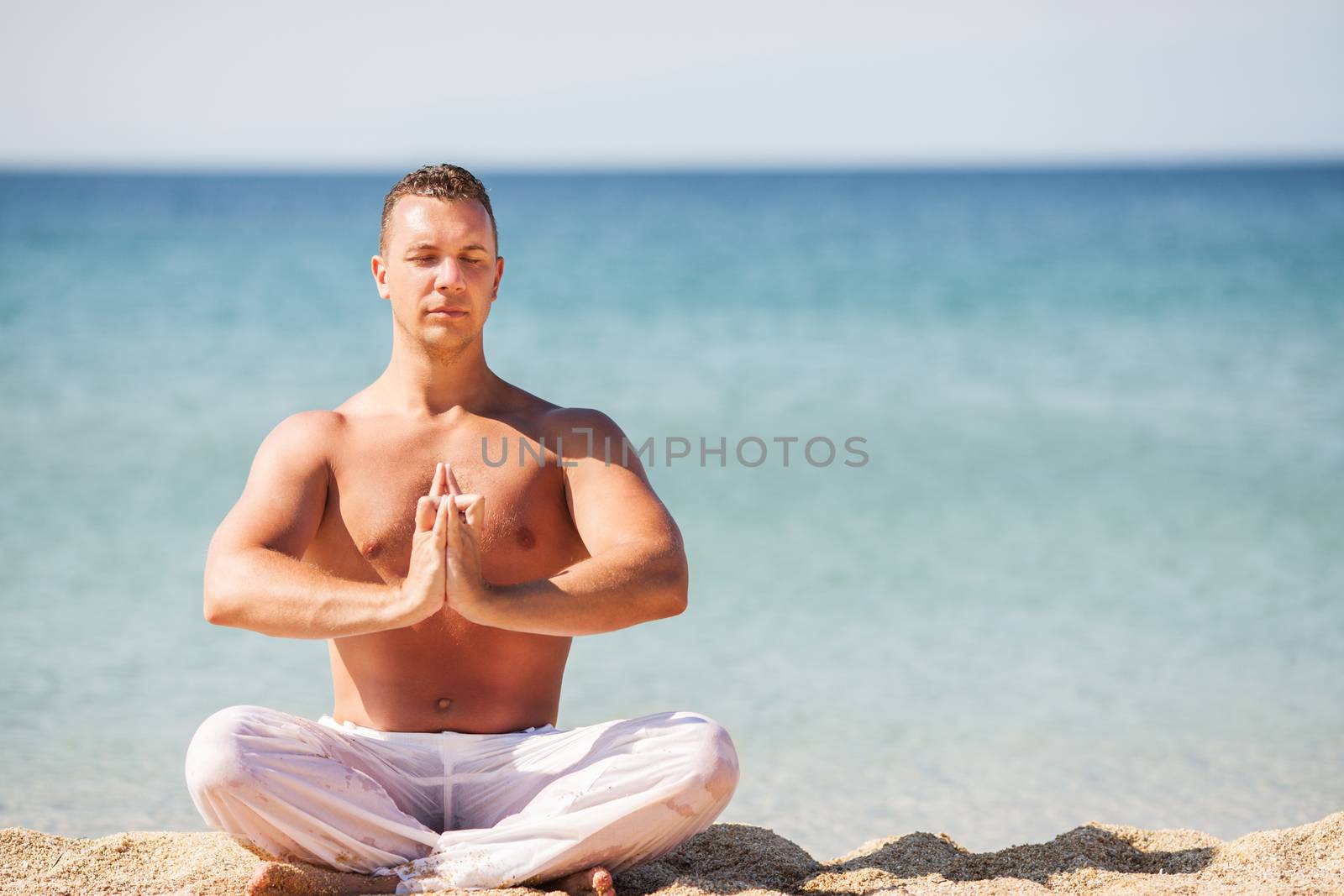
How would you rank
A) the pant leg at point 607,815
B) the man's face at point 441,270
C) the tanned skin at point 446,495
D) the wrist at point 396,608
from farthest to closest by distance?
1. the man's face at point 441,270
2. the tanned skin at point 446,495
3. the pant leg at point 607,815
4. the wrist at point 396,608

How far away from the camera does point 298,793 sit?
2.65 metres

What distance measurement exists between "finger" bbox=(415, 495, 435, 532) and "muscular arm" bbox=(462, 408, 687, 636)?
0.16m

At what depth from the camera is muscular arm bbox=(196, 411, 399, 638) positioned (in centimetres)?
260

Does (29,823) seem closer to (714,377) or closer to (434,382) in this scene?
(434,382)

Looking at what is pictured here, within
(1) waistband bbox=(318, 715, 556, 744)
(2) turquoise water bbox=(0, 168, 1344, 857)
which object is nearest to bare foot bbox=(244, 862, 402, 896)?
(1) waistband bbox=(318, 715, 556, 744)

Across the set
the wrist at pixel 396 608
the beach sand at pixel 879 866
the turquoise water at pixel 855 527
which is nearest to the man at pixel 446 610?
the wrist at pixel 396 608

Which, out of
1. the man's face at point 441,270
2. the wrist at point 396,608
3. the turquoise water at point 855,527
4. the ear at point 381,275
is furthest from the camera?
the turquoise water at point 855,527

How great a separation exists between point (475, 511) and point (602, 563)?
0.28 m

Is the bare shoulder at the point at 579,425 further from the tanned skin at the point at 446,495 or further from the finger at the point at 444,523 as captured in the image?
the finger at the point at 444,523

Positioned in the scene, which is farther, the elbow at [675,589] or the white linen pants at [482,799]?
the elbow at [675,589]

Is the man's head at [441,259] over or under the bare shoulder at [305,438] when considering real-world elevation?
over

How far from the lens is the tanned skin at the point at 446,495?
2.84 meters

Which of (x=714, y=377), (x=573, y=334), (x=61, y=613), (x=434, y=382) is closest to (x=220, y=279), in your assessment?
(x=573, y=334)

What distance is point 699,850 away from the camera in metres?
3.32
